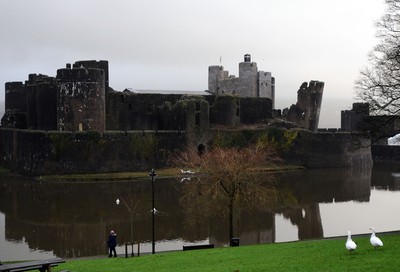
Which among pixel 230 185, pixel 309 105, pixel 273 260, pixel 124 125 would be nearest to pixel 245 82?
pixel 309 105

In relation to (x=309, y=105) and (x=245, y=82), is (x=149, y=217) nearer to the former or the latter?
(x=309, y=105)

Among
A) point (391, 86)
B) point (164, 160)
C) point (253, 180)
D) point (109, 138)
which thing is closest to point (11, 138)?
point (109, 138)

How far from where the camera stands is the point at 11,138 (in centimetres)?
4906

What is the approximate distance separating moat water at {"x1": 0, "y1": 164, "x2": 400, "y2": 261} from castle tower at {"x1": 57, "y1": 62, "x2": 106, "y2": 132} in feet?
21.3

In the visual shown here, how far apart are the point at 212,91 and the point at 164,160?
1015 inches

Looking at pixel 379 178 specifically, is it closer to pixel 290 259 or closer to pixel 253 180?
pixel 253 180

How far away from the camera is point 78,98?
4606 cm

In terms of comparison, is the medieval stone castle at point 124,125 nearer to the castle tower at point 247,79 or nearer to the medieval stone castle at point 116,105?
the medieval stone castle at point 116,105

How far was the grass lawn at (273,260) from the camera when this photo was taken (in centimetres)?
1361

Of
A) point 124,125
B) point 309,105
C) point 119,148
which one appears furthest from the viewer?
point 309,105

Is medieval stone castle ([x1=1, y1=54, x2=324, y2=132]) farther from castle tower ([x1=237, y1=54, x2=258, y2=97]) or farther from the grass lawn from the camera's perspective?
the grass lawn

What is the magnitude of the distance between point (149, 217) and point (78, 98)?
20.1 metres

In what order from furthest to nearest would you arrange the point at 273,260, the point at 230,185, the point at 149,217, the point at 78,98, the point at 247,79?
1. the point at 247,79
2. the point at 78,98
3. the point at 149,217
4. the point at 230,185
5. the point at 273,260

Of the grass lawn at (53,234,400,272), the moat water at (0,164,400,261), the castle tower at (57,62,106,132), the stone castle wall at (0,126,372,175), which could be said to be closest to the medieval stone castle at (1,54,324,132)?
the castle tower at (57,62,106,132)
